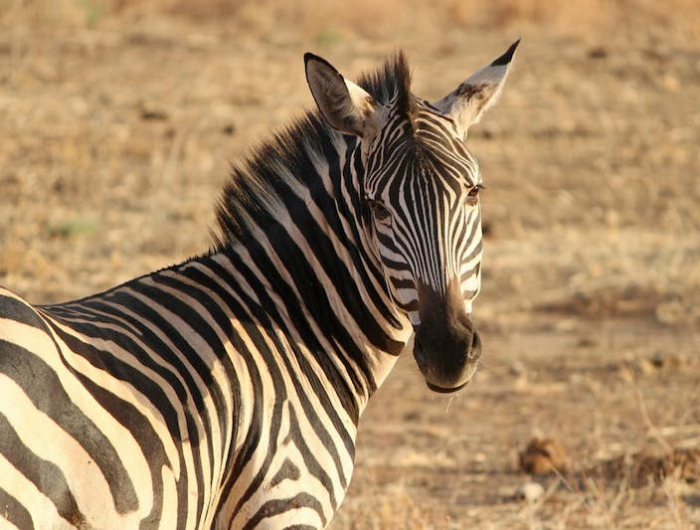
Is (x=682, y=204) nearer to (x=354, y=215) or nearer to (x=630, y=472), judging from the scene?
(x=630, y=472)

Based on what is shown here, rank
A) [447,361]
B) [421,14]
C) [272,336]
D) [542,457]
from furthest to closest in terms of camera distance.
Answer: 1. [421,14]
2. [542,457]
3. [272,336]
4. [447,361]

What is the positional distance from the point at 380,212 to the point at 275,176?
557mm

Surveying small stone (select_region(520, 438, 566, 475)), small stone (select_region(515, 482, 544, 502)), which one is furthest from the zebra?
small stone (select_region(520, 438, 566, 475))

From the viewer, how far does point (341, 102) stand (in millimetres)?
4043

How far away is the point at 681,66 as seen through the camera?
17.3 metres

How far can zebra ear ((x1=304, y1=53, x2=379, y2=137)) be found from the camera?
3.98 m

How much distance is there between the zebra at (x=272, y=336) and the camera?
3.19 metres

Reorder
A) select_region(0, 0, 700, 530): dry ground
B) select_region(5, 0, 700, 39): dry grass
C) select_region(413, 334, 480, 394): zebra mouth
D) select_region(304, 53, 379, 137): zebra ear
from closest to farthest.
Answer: select_region(413, 334, 480, 394): zebra mouth, select_region(304, 53, 379, 137): zebra ear, select_region(0, 0, 700, 530): dry ground, select_region(5, 0, 700, 39): dry grass

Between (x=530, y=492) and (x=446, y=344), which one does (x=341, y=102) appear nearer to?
(x=446, y=344)

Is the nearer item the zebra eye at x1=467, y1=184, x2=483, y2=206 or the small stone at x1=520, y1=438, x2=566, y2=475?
the zebra eye at x1=467, y1=184, x2=483, y2=206

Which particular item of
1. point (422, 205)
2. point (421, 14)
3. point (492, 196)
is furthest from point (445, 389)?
point (421, 14)

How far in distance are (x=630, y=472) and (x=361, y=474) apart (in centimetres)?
144

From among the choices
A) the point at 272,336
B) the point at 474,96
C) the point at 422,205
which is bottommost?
the point at 272,336

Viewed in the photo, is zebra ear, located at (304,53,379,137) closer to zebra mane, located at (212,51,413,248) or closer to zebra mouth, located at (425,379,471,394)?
zebra mane, located at (212,51,413,248)
